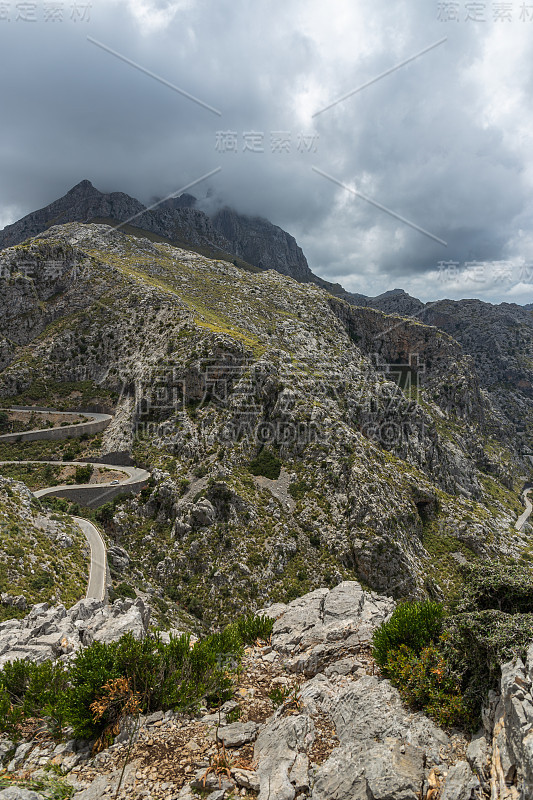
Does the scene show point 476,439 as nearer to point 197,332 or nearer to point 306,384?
point 306,384

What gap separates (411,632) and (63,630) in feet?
53.4

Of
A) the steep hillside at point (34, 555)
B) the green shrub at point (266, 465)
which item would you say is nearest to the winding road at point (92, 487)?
the steep hillside at point (34, 555)

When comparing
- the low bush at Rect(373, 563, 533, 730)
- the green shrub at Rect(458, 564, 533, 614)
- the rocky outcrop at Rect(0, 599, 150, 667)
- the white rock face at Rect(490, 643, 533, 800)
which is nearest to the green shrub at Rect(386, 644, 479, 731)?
the low bush at Rect(373, 563, 533, 730)

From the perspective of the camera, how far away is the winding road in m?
30.6

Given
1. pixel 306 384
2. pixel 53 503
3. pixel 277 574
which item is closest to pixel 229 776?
pixel 277 574

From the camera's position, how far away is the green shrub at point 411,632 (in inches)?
486

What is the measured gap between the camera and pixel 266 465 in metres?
55.5

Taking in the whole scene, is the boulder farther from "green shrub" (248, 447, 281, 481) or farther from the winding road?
"green shrub" (248, 447, 281, 481)

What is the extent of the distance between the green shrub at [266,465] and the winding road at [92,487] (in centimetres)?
1633

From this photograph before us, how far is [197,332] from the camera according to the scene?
223 feet

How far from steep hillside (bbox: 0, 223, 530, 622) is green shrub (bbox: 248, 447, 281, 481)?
0.84ft

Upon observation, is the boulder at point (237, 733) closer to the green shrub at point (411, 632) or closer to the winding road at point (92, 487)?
the green shrub at point (411, 632)

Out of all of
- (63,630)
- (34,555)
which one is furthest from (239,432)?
(63,630)

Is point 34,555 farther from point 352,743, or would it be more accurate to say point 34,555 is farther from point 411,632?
point 411,632
